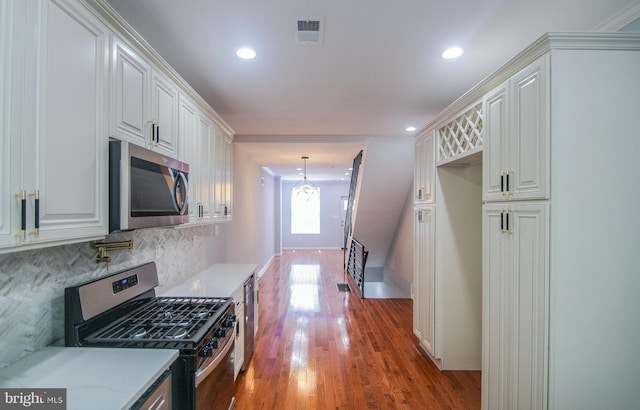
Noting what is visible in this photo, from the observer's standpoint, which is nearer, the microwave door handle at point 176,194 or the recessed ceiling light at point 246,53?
the microwave door handle at point 176,194

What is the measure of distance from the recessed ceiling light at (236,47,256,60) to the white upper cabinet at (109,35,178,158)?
55 cm

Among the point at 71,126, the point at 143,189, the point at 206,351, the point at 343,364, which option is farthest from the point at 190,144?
the point at 343,364

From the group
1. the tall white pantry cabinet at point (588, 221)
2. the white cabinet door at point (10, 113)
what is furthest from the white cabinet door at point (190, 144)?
the tall white pantry cabinet at point (588, 221)

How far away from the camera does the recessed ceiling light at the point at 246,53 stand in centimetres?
211

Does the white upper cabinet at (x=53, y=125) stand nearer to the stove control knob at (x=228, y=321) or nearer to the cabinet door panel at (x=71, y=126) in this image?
the cabinet door panel at (x=71, y=126)

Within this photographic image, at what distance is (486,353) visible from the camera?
2.08m

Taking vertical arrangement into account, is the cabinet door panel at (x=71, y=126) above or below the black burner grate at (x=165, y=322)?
above

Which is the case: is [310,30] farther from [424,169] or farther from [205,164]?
[424,169]

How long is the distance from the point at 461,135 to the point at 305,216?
9.05 metres

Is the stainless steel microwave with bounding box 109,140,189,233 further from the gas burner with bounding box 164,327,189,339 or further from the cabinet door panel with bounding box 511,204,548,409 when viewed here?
the cabinet door panel with bounding box 511,204,548,409

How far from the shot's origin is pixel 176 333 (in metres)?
1.60

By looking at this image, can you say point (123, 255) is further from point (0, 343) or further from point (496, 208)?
point (496, 208)

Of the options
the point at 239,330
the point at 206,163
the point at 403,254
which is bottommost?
the point at 239,330

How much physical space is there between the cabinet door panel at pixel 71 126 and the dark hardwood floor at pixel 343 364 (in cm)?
206
